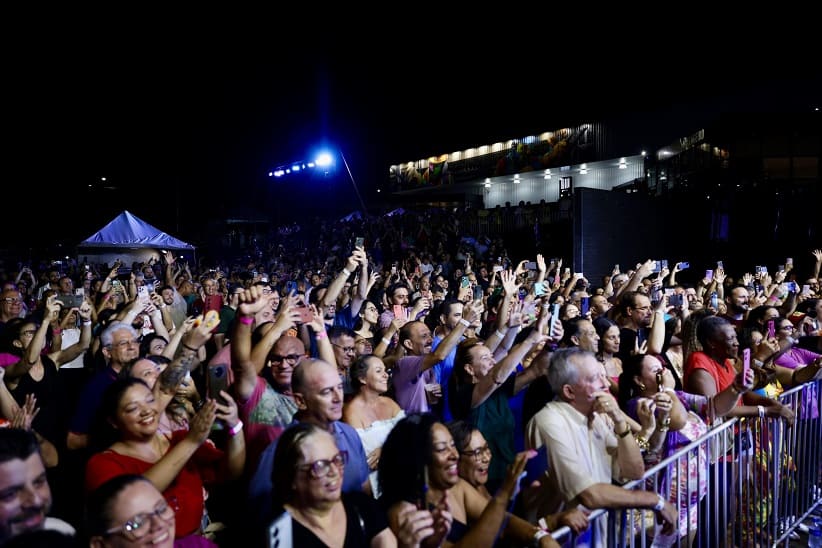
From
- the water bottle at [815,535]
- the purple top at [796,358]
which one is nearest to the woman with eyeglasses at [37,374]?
the water bottle at [815,535]

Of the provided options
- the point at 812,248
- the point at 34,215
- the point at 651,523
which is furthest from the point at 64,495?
the point at 34,215

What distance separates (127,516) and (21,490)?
0.47 meters

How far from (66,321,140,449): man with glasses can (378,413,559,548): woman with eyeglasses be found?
1.86 m

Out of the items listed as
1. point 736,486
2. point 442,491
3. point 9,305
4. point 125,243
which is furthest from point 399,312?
point 125,243

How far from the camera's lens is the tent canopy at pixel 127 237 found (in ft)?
51.2

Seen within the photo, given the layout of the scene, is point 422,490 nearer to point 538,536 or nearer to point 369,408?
point 538,536

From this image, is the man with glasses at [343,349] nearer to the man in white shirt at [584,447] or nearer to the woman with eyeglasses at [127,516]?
the man in white shirt at [584,447]

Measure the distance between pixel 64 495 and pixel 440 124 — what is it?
96.3ft

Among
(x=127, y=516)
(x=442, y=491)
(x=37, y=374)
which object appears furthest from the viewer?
(x=37, y=374)

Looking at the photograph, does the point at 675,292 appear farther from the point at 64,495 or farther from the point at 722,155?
the point at 722,155

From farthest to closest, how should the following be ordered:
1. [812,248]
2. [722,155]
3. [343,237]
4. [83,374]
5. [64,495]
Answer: [343,237], [722,155], [812,248], [83,374], [64,495]

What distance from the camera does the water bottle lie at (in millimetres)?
4168

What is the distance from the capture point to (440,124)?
30984mm

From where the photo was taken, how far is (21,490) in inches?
79.6
